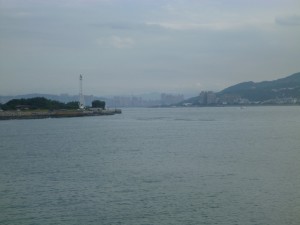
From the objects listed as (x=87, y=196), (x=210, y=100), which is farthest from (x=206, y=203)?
(x=210, y=100)

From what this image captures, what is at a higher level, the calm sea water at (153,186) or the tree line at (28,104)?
the tree line at (28,104)

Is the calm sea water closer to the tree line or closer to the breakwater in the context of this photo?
the breakwater

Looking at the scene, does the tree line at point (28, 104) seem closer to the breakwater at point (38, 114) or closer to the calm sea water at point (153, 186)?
the breakwater at point (38, 114)

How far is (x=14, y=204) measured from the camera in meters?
12.7

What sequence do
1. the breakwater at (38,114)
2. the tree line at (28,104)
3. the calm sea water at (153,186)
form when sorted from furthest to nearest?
1. the tree line at (28,104)
2. the breakwater at (38,114)
3. the calm sea water at (153,186)

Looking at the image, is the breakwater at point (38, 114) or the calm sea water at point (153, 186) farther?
the breakwater at point (38, 114)

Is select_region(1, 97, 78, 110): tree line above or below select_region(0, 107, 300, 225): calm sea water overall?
above

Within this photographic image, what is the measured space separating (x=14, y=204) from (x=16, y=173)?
5.28 m

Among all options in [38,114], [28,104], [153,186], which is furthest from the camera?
[28,104]

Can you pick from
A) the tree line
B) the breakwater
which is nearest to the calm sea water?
the breakwater

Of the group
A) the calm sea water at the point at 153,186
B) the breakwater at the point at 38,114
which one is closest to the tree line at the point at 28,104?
the breakwater at the point at 38,114

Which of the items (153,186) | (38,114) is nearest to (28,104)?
(38,114)

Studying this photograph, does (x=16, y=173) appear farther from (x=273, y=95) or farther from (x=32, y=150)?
(x=273, y=95)

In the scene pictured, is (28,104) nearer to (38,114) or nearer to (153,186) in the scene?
(38,114)
